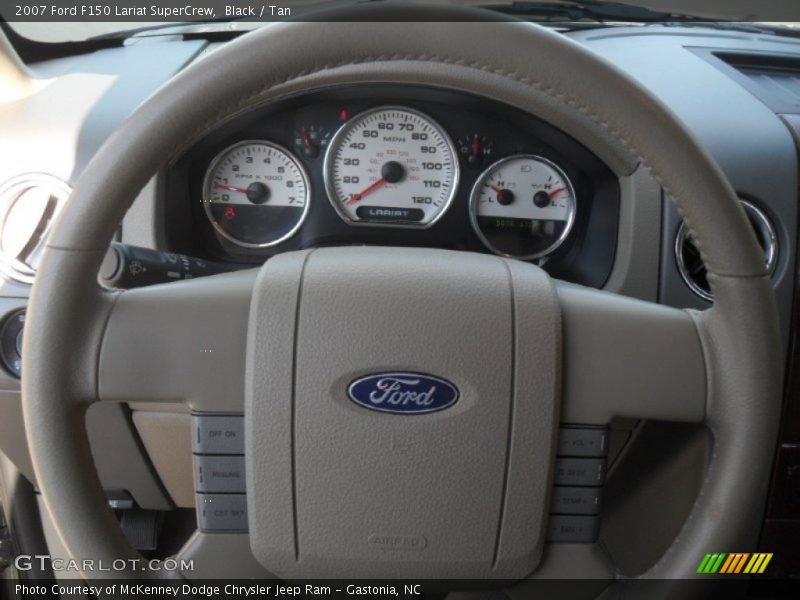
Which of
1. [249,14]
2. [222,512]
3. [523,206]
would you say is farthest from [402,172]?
[222,512]

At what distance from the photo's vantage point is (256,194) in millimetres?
1571

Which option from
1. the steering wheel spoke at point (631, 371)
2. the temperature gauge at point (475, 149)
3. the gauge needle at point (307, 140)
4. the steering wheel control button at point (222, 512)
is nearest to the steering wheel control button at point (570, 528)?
the steering wheel spoke at point (631, 371)

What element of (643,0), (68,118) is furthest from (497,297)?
(643,0)

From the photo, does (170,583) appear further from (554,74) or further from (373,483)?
(554,74)

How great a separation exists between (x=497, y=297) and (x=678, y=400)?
0.89 ft

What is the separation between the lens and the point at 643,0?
5.65 feet

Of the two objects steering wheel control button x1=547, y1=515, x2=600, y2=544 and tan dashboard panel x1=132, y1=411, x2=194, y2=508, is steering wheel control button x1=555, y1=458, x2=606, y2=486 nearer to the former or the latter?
steering wheel control button x1=547, y1=515, x2=600, y2=544

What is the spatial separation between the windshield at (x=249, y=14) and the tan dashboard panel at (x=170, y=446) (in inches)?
31.8

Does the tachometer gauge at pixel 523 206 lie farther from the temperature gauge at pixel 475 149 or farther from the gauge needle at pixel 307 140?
the gauge needle at pixel 307 140

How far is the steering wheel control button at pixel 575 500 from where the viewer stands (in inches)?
39.8

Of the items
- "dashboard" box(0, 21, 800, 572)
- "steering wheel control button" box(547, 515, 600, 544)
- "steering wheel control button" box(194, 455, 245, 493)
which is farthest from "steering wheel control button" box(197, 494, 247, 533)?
"steering wheel control button" box(547, 515, 600, 544)

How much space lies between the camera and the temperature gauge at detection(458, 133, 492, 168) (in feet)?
5.16

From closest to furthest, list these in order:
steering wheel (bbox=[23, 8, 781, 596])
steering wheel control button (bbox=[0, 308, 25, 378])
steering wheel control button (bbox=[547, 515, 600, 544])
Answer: steering wheel (bbox=[23, 8, 781, 596]) → steering wheel control button (bbox=[547, 515, 600, 544]) → steering wheel control button (bbox=[0, 308, 25, 378])

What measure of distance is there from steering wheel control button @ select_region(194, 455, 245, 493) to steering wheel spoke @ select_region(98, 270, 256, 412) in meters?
0.07
